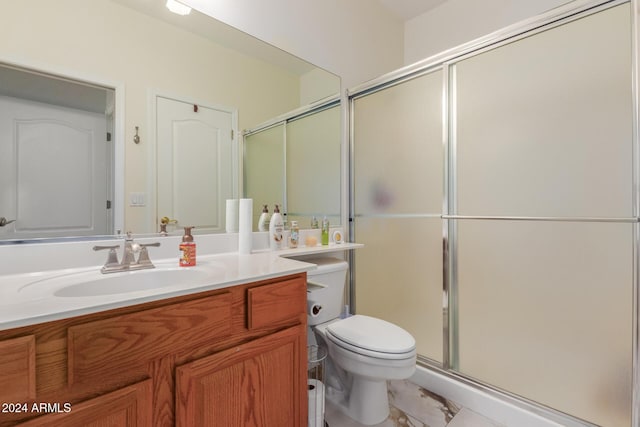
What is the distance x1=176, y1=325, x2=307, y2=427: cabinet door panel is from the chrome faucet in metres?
0.48

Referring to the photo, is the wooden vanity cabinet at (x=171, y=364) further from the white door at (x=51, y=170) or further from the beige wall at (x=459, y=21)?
the beige wall at (x=459, y=21)

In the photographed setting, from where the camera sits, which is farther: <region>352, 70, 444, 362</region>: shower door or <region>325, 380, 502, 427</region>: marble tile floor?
<region>352, 70, 444, 362</region>: shower door

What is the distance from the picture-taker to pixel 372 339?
1375 millimetres

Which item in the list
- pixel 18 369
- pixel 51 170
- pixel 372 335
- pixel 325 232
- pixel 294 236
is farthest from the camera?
pixel 325 232

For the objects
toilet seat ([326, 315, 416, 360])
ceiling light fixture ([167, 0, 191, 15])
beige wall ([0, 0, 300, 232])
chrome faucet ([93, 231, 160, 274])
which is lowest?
toilet seat ([326, 315, 416, 360])

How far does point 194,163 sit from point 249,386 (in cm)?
99

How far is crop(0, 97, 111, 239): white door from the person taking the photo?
100cm

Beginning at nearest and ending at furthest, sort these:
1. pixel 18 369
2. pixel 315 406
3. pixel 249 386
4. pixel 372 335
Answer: pixel 18 369 → pixel 249 386 → pixel 315 406 → pixel 372 335

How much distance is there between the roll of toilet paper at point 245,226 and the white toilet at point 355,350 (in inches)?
14.0

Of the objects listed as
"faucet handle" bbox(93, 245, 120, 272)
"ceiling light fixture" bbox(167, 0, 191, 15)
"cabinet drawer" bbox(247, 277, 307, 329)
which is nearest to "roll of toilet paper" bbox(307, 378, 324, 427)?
"cabinet drawer" bbox(247, 277, 307, 329)

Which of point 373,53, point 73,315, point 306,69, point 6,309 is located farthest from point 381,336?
point 373,53

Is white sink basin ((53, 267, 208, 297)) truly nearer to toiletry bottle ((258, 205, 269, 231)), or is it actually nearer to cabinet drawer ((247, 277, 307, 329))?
cabinet drawer ((247, 277, 307, 329))

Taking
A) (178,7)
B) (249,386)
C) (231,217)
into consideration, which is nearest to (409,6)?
(178,7)

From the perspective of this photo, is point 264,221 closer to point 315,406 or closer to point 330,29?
point 315,406
